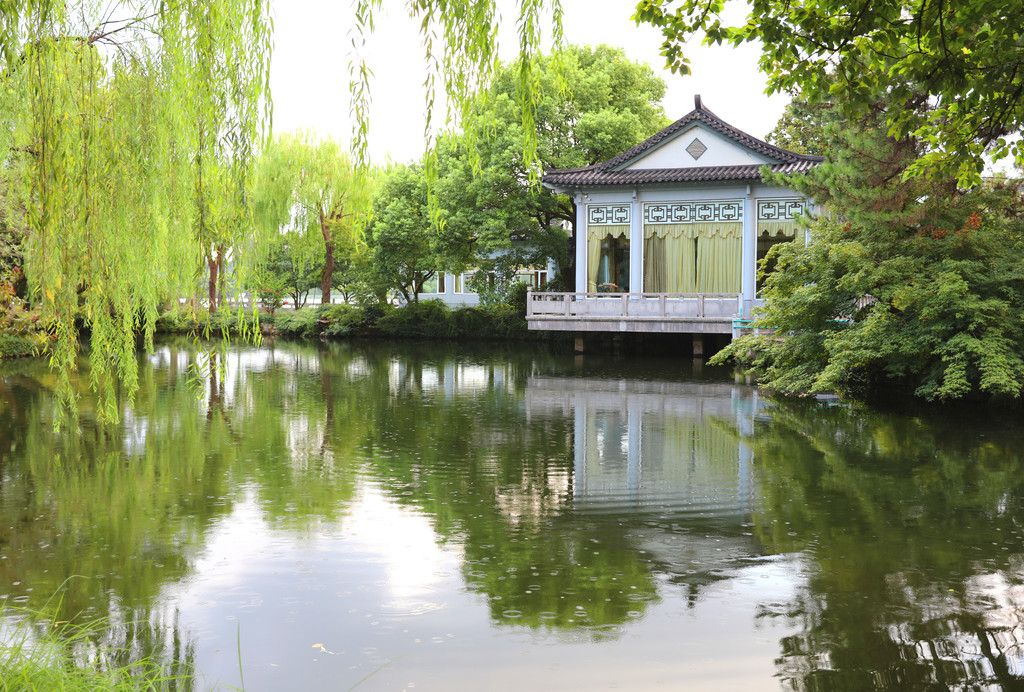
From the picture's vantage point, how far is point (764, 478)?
30.5ft

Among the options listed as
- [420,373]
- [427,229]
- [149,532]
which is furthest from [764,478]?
[427,229]

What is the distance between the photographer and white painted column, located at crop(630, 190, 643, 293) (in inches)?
966

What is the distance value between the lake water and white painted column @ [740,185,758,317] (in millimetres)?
10175

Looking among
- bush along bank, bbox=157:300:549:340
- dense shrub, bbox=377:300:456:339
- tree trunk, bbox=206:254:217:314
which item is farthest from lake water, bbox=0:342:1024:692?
dense shrub, bbox=377:300:456:339

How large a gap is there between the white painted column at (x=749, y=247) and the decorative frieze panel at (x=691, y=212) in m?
0.22

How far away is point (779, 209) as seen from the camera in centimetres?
2339

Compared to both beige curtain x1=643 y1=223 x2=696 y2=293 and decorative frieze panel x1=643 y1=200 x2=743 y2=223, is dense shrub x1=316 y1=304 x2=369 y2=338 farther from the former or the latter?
decorative frieze panel x1=643 y1=200 x2=743 y2=223

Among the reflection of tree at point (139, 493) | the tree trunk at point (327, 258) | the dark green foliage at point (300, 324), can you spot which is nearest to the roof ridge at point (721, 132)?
the reflection of tree at point (139, 493)

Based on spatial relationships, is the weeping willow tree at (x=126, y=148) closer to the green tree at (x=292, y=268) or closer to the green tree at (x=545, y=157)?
the green tree at (x=545, y=157)

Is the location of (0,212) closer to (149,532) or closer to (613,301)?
(149,532)

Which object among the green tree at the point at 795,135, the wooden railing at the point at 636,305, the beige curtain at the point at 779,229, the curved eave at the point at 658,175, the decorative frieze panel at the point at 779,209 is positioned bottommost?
the wooden railing at the point at 636,305

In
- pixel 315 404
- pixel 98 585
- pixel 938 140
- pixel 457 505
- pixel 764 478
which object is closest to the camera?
pixel 98 585

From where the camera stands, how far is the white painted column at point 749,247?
2334 cm

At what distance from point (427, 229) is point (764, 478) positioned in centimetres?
2414
